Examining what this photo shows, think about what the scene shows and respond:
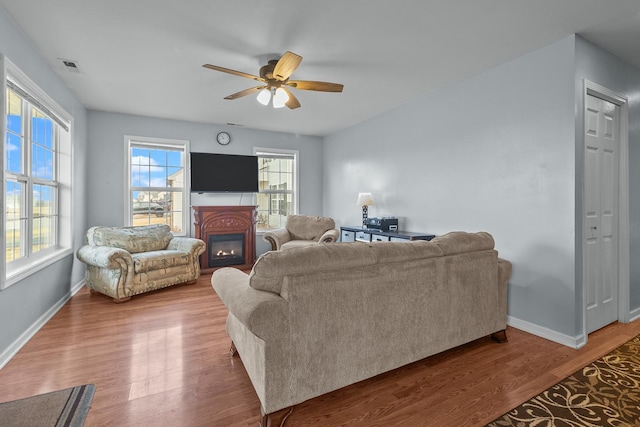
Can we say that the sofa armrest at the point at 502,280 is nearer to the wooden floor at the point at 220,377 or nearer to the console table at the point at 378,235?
the wooden floor at the point at 220,377

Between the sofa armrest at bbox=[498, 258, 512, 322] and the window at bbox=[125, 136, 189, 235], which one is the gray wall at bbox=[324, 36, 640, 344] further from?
the window at bbox=[125, 136, 189, 235]

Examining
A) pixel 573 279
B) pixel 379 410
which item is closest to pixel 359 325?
pixel 379 410

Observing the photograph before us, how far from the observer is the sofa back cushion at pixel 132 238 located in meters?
4.05

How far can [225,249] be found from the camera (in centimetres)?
552

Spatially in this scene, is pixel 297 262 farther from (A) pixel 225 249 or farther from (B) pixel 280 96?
(A) pixel 225 249

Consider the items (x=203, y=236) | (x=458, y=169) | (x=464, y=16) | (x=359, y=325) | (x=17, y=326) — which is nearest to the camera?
(x=359, y=325)

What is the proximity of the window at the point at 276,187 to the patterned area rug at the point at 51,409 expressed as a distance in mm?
4383

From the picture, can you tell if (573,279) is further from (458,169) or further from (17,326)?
(17,326)

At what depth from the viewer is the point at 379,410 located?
1.77 m

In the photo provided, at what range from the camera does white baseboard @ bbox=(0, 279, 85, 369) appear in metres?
2.29

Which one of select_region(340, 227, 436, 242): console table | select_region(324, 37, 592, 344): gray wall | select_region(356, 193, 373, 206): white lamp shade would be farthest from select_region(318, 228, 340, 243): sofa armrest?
select_region(324, 37, 592, 344): gray wall

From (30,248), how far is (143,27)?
2361 mm

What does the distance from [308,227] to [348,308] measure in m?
3.54

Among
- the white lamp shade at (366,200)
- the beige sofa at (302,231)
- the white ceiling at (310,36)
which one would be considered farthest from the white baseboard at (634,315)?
the beige sofa at (302,231)
